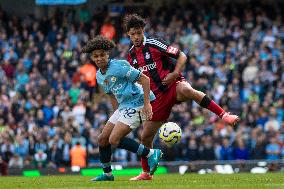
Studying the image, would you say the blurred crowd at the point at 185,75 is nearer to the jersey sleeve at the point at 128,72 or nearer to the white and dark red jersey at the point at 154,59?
the white and dark red jersey at the point at 154,59

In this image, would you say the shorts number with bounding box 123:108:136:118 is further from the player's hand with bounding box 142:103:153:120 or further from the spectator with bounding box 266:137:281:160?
the spectator with bounding box 266:137:281:160

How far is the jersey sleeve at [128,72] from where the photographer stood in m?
12.8

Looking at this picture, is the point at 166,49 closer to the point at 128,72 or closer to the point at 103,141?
the point at 128,72

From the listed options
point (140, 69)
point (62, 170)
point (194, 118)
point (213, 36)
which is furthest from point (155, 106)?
point (213, 36)

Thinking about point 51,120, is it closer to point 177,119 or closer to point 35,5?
point 177,119

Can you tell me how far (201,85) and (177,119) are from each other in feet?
4.34

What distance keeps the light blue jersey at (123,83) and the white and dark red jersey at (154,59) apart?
591 millimetres

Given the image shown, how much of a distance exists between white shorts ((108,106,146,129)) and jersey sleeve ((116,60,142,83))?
1.72 ft

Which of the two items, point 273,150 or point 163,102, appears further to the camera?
point 273,150

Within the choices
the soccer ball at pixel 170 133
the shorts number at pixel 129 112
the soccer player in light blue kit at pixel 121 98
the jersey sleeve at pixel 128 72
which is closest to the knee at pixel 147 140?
the soccer ball at pixel 170 133

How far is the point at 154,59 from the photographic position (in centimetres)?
1398

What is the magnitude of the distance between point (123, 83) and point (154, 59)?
1063 millimetres

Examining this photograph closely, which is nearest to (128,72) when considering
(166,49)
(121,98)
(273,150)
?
(121,98)

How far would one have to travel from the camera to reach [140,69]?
13984 mm
